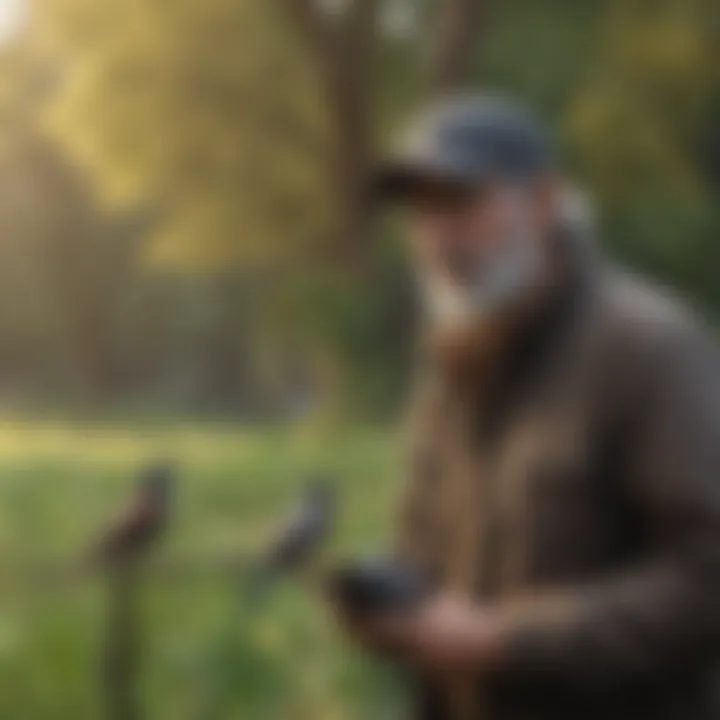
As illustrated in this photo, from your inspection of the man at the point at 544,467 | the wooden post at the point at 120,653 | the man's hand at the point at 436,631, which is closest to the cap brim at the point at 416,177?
the man at the point at 544,467

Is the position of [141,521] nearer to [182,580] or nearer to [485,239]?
[182,580]

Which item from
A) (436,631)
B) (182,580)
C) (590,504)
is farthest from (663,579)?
(182,580)

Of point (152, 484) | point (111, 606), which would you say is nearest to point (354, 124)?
point (152, 484)

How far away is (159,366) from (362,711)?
0.43 metres

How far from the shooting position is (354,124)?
63.2 inches

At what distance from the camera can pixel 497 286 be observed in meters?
1.34

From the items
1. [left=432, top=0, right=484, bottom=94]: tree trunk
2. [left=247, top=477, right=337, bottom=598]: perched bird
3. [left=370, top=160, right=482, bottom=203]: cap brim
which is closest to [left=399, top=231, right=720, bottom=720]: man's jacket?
[left=370, top=160, right=482, bottom=203]: cap brim

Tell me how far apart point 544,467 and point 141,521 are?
508mm

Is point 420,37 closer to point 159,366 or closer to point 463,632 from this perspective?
point 159,366

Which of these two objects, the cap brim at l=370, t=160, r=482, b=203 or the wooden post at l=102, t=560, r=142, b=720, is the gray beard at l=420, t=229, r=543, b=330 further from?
the wooden post at l=102, t=560, r=142, b=720

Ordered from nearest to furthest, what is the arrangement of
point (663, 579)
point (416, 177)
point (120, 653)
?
1. point (663, 579)
2. point (416, 177)
3. point (120, 653)

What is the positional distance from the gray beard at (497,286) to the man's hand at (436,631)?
257 mm

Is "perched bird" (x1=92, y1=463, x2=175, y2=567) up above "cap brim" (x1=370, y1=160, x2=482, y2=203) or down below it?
below

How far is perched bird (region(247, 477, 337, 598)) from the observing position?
1579 millimetres
